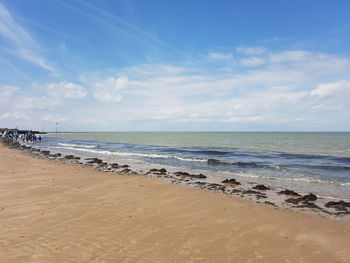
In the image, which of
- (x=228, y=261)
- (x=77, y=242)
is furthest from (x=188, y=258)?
(x=77, y=242)

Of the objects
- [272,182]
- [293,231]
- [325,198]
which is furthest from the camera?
[272,182]

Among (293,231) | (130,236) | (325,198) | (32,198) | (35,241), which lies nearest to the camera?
(35,241)

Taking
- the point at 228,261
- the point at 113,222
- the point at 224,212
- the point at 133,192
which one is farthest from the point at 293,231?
the point at 133,192

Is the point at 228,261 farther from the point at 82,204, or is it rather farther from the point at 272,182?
the point at 272,182

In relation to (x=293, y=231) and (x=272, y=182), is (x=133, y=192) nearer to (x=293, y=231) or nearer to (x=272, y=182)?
(x=293, y=231)

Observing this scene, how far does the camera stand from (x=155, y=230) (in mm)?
6621

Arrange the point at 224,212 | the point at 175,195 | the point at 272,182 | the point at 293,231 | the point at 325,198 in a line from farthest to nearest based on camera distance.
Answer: the point at 272,182 → the point at 325,198 → the point at 175,195 → the point at 224,212 → the point at 293,231

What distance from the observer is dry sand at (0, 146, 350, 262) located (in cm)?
532

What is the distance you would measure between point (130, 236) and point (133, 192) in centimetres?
489

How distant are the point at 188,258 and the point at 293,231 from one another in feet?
11.8

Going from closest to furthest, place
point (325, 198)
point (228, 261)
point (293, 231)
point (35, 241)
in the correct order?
point (228, 261) → point (35, 241) → point (293, 231) → point (325, 198)

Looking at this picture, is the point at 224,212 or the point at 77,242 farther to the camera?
the point at 224,212

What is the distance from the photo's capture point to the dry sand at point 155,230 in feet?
17.5

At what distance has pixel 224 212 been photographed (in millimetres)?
8469
